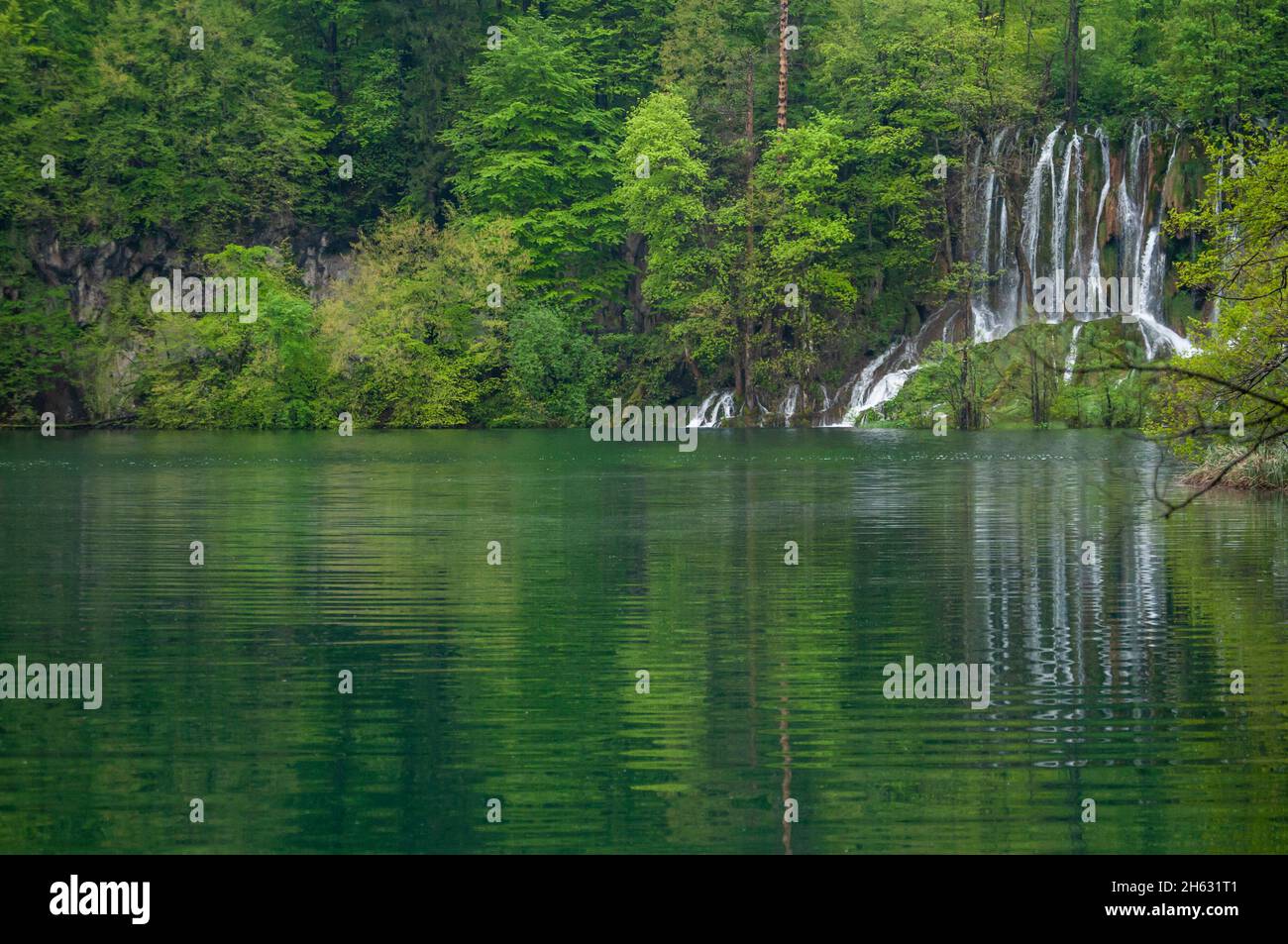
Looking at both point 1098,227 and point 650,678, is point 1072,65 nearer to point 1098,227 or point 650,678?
point 1098,227

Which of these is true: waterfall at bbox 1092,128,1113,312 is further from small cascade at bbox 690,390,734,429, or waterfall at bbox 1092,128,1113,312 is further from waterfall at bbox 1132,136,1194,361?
small cascade at bbox 690,390,734,429

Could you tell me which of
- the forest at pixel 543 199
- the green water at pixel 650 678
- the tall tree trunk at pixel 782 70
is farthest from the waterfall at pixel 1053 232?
the green water at pixel 650 678

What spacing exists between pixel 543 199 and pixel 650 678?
231ft

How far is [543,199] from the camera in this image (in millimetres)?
85188

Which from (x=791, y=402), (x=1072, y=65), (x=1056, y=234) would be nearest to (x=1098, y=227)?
(x=1056, y=234)

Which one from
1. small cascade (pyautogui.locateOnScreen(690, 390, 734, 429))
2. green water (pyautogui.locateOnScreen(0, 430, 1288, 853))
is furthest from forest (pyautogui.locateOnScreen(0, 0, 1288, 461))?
green water (pyautogui.locateOnScreen(0, 430, 1288, 853))

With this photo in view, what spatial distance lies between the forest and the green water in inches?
1675

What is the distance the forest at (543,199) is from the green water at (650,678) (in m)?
42.5

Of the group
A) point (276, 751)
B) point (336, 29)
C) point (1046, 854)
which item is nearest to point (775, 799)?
point (1046, 854)

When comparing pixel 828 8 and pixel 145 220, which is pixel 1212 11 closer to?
pixel 828 8

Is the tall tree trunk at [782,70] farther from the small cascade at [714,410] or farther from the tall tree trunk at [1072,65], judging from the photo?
the tall tree trunk at [1072,65]

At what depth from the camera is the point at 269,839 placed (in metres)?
11.3

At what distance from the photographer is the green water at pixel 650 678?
1174 cm

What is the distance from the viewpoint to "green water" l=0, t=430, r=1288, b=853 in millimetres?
11742
